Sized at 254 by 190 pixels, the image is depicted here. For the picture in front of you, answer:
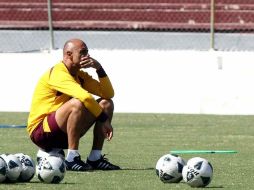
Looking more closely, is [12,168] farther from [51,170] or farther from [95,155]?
[95,155]

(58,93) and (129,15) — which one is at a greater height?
(58,93)

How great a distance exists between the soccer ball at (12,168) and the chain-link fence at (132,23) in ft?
38.7

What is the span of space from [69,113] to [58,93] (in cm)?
47

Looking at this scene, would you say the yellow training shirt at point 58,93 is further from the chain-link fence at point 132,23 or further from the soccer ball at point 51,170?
the chain-link fence at point 132,23

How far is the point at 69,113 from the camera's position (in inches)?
401

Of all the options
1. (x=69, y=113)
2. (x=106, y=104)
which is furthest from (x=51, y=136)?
(x=106, y=104)

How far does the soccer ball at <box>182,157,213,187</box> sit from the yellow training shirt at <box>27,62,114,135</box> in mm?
1648

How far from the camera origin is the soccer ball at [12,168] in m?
9.04

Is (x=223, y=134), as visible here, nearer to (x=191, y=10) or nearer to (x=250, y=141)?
(x=250, y=141)

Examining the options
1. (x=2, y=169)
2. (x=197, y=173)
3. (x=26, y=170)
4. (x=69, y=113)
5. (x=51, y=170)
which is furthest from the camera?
(x=69, y=113)

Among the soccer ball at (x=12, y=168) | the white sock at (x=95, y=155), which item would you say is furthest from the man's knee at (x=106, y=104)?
the soccer ball at (x=12, y=168)

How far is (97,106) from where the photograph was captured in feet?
33.4

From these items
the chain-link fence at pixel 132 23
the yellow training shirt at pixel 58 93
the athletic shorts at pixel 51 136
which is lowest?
the chain-link fence at pixel 132 23

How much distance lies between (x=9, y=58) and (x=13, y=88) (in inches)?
24.9
